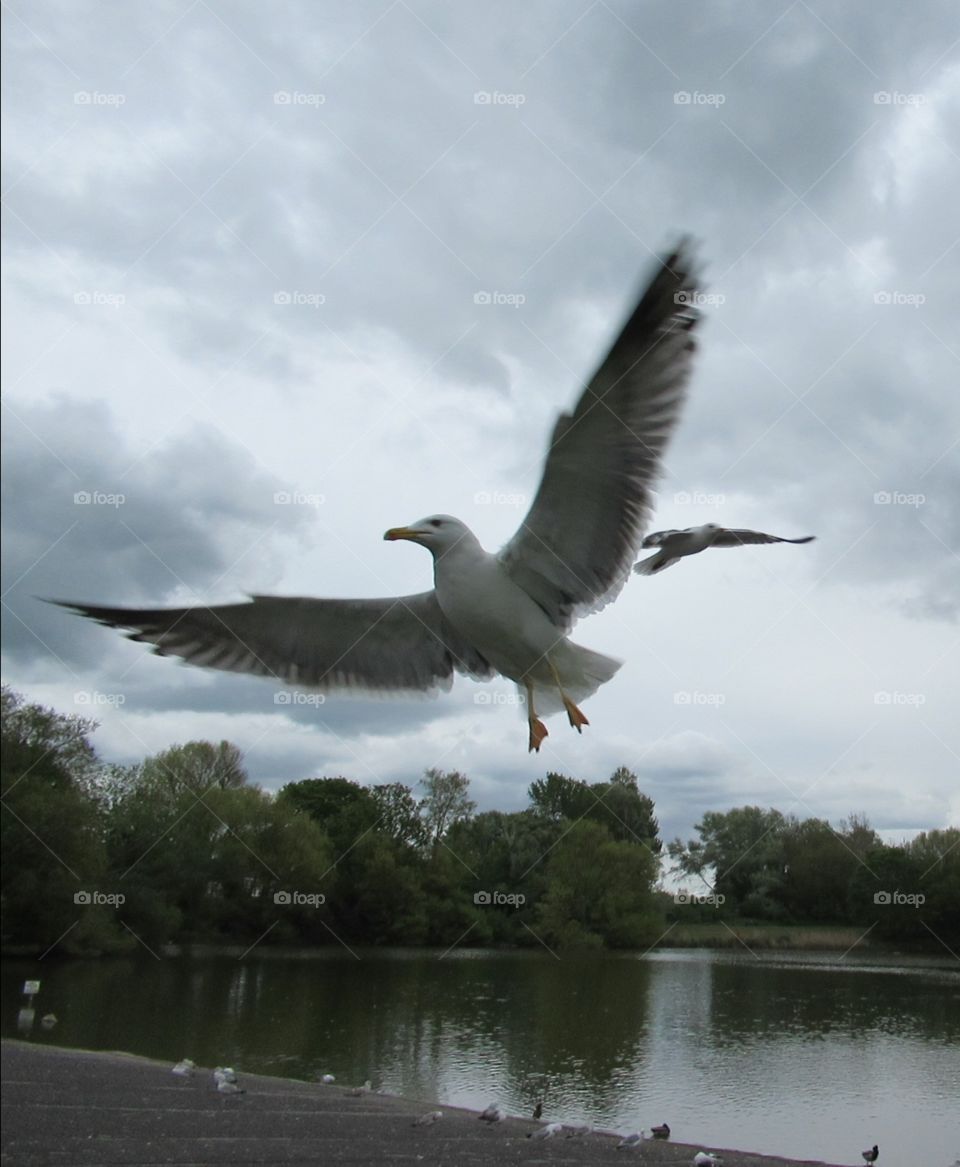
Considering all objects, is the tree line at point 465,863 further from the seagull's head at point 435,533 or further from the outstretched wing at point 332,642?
the seagull's head at point 435,533

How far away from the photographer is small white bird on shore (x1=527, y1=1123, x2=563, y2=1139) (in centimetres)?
1445

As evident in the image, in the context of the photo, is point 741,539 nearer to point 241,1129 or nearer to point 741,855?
point 741,855

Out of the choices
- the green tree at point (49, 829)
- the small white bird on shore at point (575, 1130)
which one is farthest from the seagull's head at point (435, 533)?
the small white bird on shore at point (575, 1130)

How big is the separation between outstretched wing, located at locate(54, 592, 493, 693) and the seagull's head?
81 centimetres

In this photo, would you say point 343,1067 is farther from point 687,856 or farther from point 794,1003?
point 687,856

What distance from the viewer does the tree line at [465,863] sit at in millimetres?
2662

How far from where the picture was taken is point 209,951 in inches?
222

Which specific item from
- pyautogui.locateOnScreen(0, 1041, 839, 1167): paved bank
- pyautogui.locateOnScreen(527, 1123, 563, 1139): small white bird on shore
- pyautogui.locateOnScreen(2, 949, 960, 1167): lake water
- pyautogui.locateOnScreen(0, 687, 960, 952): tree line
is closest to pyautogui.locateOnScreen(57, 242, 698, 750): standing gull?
pyautogui.locateOnScreen(0, 687, 960, 952): tree line

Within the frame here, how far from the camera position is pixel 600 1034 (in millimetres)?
23000

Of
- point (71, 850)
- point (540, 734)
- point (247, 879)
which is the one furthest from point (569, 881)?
point (71, 850)

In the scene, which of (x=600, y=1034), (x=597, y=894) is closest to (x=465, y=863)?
(x=597, y=894)

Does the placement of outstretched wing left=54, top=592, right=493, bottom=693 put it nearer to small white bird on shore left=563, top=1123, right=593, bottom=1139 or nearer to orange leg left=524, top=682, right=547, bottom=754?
orange leg left=524, top=682, right=547, bottom=754

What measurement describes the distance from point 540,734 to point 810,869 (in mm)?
2497

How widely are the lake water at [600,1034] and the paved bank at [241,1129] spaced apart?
1504 millimetres
